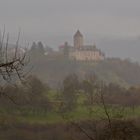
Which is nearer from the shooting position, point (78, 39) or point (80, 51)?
point (80, 51)

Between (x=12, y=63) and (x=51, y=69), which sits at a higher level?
(x=51, y=69)

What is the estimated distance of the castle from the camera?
13612 cm

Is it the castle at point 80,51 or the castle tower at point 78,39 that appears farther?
the castle tower at point 78,39

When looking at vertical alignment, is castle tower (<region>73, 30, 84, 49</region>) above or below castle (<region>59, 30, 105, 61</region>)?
above

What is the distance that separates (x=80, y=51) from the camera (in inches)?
5507

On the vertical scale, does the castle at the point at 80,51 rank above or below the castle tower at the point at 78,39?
below

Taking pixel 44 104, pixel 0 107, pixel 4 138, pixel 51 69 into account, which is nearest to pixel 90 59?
pixel 51 69

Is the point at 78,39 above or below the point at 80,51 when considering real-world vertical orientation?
above

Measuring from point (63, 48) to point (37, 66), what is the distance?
19.2 metres

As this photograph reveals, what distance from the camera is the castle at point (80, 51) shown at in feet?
447

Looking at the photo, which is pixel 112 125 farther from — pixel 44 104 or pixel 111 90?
pixel 111 90

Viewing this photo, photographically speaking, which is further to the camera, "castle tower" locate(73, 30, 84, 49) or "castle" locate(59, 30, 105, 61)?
"castle tower" locate(73, 30, 84, 49)

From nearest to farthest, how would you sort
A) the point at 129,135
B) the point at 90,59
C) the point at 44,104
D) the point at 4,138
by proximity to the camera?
the point at 129,135
the point at 4,138
the point at 44,104
the point at 90,59

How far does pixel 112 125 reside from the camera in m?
5.66
